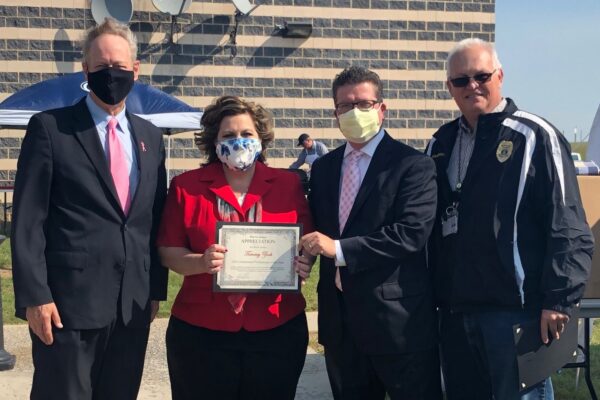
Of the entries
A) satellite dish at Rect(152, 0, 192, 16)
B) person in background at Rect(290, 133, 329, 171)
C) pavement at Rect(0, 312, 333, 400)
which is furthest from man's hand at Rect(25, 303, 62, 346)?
satellite dish at Rect(152, 0, 192, 16)

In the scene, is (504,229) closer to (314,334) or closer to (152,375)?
(152,375)

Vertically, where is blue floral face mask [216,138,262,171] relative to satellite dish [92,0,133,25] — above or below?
below

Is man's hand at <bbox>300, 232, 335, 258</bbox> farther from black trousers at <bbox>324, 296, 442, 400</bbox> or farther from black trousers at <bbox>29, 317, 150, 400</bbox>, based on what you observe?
black trousers at <bbox>29, 317, 150, 400</bbox>

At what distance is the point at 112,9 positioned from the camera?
A: 15.0 metres

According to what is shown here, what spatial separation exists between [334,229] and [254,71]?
40.6 feet

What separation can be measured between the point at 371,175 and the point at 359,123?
256 mm

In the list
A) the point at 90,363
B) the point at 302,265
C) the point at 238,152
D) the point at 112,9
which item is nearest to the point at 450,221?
the point at 302,265

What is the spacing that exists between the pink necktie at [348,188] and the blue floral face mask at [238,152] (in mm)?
466

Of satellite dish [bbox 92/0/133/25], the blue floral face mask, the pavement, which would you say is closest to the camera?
the blue floral face mask

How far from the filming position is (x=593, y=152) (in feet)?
25.6

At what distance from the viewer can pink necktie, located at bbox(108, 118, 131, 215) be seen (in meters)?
3.58

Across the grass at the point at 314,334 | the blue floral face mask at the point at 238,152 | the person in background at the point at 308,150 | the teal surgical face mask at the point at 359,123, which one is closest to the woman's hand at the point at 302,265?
the blue floral face mask at the point at 238,152

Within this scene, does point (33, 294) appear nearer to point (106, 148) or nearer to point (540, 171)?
point (106, 148)

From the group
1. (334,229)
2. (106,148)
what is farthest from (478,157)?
(106,148)
